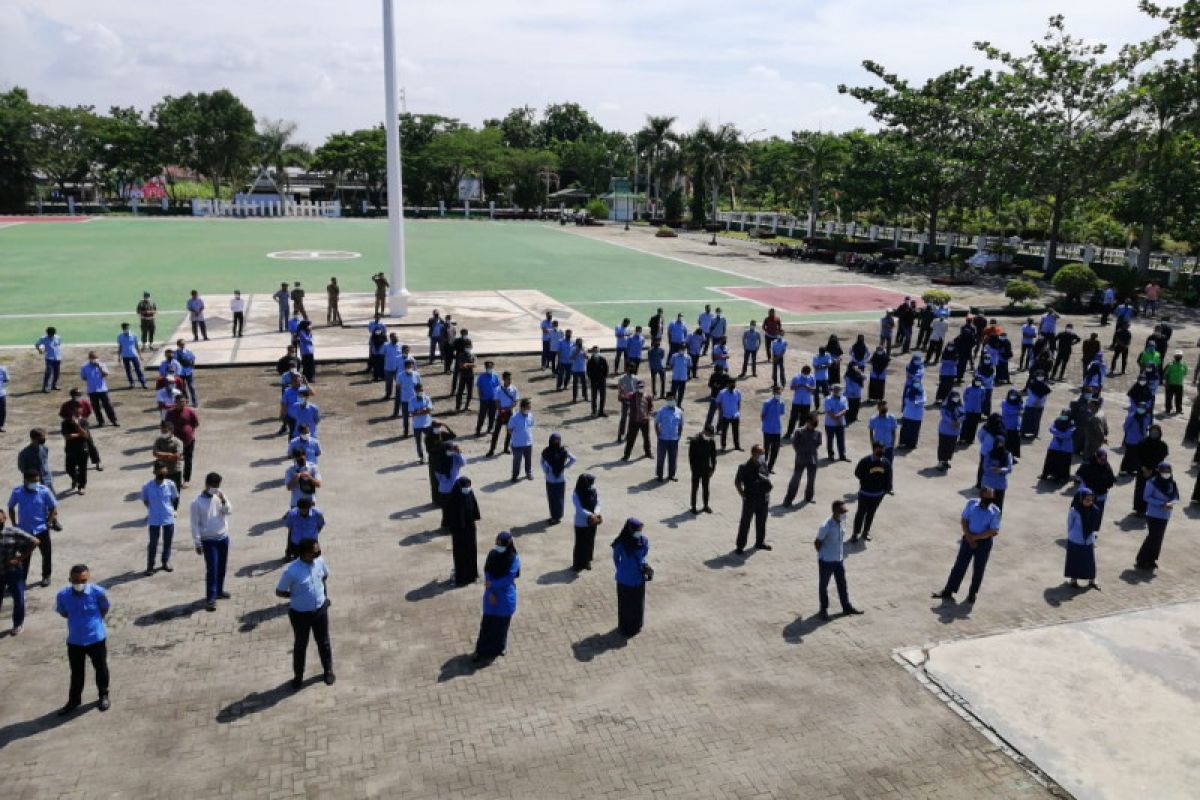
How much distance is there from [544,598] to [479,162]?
88380mm

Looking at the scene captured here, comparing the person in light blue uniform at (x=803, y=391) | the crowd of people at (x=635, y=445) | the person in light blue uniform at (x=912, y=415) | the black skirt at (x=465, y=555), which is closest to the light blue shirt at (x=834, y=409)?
the crowd of people at (x=635, y=445)

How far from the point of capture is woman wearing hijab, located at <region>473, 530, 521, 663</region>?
894 centimetres

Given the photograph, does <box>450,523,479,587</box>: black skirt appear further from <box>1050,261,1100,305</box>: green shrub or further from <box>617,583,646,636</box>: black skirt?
<box>1050,261,1100,305</box>: green shrub

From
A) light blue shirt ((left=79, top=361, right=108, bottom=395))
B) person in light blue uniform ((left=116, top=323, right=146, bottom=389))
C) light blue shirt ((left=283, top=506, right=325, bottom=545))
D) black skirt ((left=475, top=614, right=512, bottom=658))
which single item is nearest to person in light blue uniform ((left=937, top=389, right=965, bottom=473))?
black skirt ((left=475, top=614, right=512, bottom=658))

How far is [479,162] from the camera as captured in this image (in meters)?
93.6

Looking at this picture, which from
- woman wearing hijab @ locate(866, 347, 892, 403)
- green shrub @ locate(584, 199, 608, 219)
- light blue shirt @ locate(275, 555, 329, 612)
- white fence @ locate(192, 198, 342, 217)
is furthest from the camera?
green shrub @ locate(584, 199, 608, 219)

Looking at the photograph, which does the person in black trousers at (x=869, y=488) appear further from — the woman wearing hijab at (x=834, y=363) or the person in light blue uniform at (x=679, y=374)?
the woman wearing hijab at (x=834, y=363)

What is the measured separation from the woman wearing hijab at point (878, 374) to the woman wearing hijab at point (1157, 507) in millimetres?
7757

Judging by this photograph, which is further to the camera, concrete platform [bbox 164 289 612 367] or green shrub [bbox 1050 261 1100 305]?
green shrub [bbox 1050 261 1100 305]

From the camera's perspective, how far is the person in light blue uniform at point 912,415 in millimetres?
16516

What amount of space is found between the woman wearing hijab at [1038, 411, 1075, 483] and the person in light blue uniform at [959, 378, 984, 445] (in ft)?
6.63

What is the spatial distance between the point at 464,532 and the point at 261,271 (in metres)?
33.3

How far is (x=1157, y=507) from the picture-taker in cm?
1162

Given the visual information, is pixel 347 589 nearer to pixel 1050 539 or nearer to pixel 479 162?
pixel 1050 539
